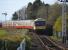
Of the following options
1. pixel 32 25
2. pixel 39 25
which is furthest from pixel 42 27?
pixel 32 25

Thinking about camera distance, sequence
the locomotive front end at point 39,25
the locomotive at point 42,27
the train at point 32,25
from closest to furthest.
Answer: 1. the locomotive front end at point 39,25
2. the train at point 32,25
3. the locomotive at point 42,27

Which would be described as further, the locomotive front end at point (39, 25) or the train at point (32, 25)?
the train at point (32, 25)

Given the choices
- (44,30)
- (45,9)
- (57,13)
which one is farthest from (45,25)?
(45,9)

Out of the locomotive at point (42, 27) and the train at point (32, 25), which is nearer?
the train at point (32, 25)

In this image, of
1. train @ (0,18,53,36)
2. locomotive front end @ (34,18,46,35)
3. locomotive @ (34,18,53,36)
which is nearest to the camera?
locomotive front end @ (34,18,46,35)

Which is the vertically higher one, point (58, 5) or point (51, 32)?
point (58, 5)

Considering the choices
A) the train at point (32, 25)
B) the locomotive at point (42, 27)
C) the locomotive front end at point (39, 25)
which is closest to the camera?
the locomotive front end at point (39, 25)

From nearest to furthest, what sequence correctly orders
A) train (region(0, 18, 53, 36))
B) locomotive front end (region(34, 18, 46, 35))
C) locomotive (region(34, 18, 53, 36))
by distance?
locomotive front end (region(34, 18, 46, 35)) < train (region(0, 18, 53, 36)) < locomotive (region(34, 18, 53, 36))

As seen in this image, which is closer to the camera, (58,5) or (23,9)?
(58,5)

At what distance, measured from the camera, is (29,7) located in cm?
7050

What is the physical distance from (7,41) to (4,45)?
1.30 ft

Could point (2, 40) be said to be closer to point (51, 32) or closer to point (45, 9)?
point (51, 32)

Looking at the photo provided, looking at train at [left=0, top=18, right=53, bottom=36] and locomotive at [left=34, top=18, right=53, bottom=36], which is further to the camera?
locomotive at [left=34, top=18, right=53, bottom=36]

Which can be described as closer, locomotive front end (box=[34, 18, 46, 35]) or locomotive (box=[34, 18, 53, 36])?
locomotive front end (box=[34, 18, 46, 35])
